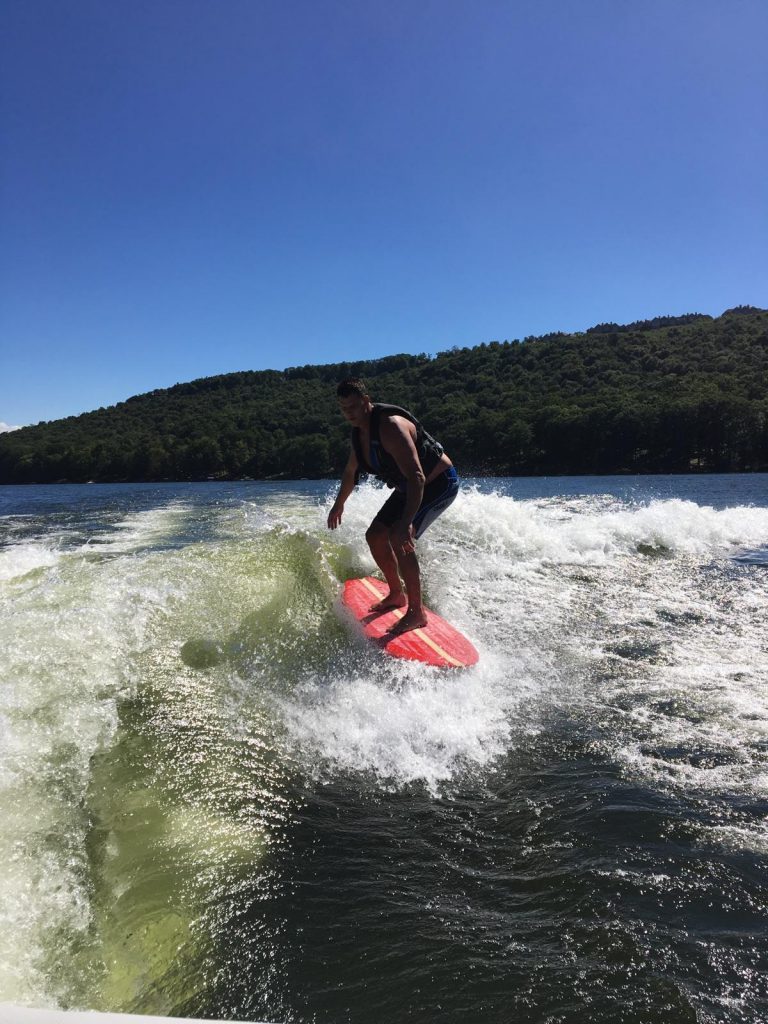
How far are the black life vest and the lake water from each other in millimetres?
1449

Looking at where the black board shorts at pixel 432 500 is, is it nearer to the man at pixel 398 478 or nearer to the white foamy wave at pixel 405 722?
the man at pixel 398 478

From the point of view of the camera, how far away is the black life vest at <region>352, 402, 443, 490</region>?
209 inches

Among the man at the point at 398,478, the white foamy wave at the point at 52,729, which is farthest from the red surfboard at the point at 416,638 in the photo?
the white foamy wave at the point at 52,729

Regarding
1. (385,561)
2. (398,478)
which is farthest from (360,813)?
(398,478)

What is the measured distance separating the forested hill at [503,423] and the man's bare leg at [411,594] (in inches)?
1906

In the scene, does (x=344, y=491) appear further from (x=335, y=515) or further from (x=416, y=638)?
(x=416, y=638)

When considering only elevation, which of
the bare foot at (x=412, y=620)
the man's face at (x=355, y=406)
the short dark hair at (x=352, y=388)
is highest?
the short dark hair at (x=352, y=388)

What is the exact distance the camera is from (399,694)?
14.1 ft

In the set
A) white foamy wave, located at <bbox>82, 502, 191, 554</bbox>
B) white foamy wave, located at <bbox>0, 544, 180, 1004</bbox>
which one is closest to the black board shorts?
white foamy wave, located at <bbox>0, 544, 180, 1004</bbox>

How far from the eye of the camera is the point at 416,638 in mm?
5215

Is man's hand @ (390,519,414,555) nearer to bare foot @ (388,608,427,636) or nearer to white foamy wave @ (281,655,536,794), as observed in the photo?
bare foot @ (388,608,427,636)

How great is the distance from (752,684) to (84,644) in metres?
5.02

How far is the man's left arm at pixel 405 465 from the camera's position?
5.04 m

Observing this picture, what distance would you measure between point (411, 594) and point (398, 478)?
1081 millimetres
